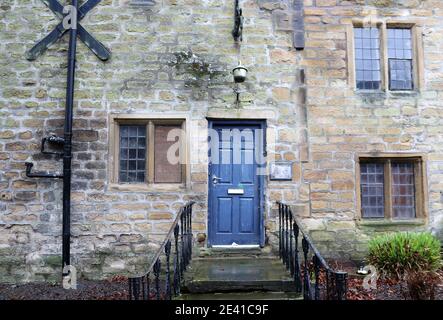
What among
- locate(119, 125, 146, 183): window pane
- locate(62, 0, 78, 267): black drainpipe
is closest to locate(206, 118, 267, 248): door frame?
locate(119, 125, 146, 183): window pane

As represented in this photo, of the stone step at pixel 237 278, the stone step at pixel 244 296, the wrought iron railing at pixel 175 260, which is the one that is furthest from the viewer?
the stone step at pixel 237 278

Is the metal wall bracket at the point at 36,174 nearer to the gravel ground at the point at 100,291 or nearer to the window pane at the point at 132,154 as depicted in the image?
the window pane at the point at 132,154

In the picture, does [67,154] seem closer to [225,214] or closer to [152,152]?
[152,152]

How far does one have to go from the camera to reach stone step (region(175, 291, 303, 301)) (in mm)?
4656

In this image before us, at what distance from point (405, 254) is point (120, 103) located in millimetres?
5044

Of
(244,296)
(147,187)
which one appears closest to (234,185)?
(147,187)

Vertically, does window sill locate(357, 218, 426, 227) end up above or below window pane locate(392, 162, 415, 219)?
below

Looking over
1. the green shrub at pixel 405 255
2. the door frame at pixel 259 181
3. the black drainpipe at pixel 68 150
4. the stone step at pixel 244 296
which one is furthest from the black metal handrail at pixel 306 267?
the black drainpipe at pixel 68 150

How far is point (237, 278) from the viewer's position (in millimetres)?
4934

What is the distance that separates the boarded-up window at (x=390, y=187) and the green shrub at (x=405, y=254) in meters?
0.69

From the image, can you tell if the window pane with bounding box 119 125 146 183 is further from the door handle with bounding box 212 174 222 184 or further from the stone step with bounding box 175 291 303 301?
the stone step with bounding box 175 291 303 301

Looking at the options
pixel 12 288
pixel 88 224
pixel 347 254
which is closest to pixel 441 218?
pixel 347 254

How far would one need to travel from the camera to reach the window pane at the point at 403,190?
22.4ft

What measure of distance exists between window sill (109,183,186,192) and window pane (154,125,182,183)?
11 centimetres
